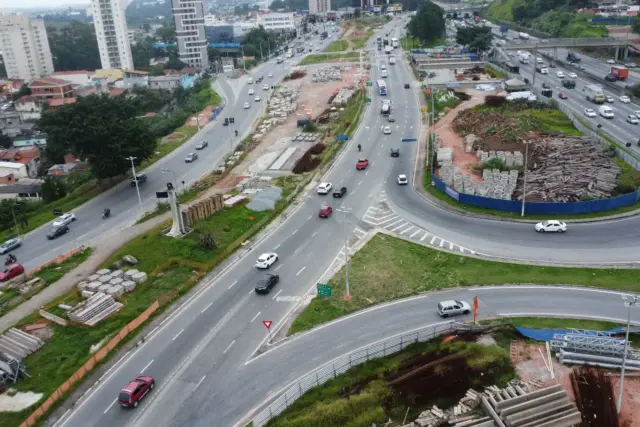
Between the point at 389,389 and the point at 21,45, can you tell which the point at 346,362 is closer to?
the point at 389,389

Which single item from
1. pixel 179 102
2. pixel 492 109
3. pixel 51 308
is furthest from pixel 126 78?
pixel 51 308

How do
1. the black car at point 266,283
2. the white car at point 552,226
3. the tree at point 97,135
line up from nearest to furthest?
1. the black car at point 266,283
2. the white car at point 552,226
3. the tree at point 97,135

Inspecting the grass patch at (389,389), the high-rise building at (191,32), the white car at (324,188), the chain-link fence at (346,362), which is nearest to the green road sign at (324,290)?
the chain-link fence at (346,362)

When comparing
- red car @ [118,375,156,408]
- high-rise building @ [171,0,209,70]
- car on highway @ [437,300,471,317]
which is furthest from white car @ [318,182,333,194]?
high-rise building @ [171,0,209,70]

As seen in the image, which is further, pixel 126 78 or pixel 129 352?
pixel 126 78

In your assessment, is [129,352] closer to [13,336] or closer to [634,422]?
[13,336]

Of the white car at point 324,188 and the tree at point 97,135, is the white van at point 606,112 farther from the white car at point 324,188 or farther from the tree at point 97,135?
the tree at point 97,135

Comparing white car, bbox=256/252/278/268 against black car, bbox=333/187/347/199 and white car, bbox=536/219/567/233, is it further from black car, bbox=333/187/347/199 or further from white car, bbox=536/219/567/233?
white car, bbox=536/219/567/233
